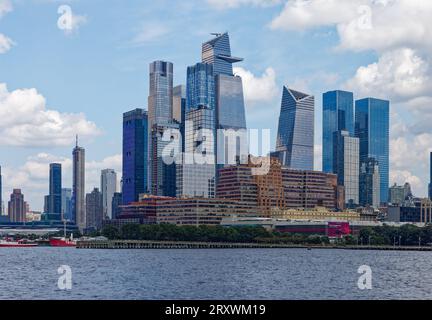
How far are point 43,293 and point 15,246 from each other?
6177 inches

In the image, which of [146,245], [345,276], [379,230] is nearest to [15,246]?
[146,245]

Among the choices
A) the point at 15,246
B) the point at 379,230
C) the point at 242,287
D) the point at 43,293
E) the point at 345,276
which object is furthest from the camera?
the point at 15,246

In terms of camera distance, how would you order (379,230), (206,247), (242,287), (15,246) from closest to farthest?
(242,287) < (206,247) < (379,230) < (15,246)

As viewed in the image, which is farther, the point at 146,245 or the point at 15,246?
the point at 15,246

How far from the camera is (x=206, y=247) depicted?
531 feet
